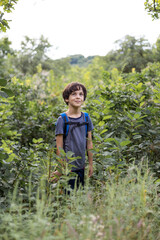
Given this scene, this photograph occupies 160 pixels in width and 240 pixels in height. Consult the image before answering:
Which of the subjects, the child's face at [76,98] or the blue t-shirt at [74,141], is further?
the child's face at [76,98]

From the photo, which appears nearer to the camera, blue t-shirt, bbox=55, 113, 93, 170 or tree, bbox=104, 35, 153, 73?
blue t-shirt, bbox=55, 113, 93, 170

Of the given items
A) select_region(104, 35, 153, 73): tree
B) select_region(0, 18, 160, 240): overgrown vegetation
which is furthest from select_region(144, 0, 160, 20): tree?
select_region(104, 35, 153, 73): tree

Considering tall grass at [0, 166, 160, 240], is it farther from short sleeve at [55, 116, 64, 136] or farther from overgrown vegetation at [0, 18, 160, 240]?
short sleeve at [55, 116, 64, 136]

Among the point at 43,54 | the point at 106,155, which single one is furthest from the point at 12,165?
the point at 43,54

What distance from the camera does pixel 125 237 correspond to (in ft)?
4.78

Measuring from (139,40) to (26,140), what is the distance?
107ft

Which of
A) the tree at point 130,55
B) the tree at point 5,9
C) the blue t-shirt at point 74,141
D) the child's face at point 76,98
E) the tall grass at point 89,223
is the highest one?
the tree at point 130,55

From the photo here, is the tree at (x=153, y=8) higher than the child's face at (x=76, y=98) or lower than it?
higher

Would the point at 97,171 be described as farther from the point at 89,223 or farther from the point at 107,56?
the point at 107,56

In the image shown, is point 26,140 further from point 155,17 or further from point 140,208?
point 140,208

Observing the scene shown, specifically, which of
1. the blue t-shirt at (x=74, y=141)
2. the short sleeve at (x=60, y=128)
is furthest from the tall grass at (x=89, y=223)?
Result: the short sleeve at (x=60, y=128)

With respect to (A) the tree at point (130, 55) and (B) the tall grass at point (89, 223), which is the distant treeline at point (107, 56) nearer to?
(A) the tree at point (130, 55)

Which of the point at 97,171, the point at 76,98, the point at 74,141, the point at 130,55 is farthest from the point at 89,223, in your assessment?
the point at 130,55

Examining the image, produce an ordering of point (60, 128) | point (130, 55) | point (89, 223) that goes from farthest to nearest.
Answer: point (130, 55) → point (60, 128) → point (89, 223)
